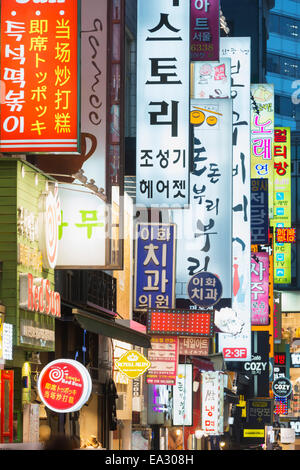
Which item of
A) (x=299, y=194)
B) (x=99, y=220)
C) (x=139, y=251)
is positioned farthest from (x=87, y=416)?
(x=299, y=194)

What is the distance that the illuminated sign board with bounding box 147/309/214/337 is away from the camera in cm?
2772

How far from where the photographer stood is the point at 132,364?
25.8 m

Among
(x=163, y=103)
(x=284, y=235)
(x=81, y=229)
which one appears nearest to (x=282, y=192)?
(x=284, y=235)

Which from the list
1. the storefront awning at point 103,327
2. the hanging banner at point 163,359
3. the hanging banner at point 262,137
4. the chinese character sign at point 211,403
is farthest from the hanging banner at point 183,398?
the hanging banner at point 262,137

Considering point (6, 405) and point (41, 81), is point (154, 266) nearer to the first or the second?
point (6, 405)

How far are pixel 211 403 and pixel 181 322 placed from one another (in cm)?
991

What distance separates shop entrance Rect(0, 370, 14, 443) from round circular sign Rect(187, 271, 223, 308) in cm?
1310

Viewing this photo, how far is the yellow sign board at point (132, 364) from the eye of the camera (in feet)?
84.5

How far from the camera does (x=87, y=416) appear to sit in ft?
83.8

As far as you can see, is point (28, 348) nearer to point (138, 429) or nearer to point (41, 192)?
point (41, 192)

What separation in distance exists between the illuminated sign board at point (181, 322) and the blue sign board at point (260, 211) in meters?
15.5

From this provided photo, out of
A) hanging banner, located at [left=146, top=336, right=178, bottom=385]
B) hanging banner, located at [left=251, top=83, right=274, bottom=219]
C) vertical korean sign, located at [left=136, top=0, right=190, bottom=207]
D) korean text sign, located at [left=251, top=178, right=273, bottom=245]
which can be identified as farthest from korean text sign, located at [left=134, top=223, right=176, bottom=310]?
hanging banner, located at [left=251, top=83, right=274, bottom=219]

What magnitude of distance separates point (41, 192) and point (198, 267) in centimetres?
1293

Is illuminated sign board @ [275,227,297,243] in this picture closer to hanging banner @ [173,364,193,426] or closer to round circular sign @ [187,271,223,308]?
hanging banner @ [173,364,193,426]
